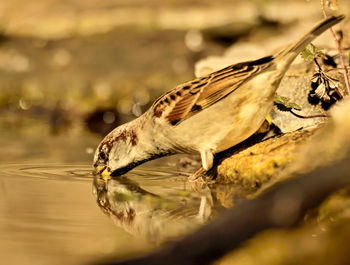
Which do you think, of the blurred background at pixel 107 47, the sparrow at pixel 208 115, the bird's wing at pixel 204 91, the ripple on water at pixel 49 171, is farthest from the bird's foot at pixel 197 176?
the blurred background at pixel 107 47

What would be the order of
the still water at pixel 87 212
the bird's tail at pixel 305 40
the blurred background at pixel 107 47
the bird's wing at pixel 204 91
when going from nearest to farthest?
the still water at pixel 87 212 < the bird's tail at pixel 305 40 < the bird's wing at pixel 204 91 < the blurred background at pixel 107 47

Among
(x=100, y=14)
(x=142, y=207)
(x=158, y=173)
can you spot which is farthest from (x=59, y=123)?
(x=142, y=207)

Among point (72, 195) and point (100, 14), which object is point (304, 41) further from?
point (100, 14)

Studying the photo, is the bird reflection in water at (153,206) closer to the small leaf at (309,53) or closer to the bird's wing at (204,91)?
the bird's wing at (204,91)

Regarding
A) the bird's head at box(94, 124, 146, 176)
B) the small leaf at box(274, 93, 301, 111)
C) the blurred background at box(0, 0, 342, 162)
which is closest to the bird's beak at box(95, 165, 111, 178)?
the bird's head at box(94, 124, 146, 176)

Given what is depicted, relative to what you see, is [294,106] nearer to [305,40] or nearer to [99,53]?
[305,40]
